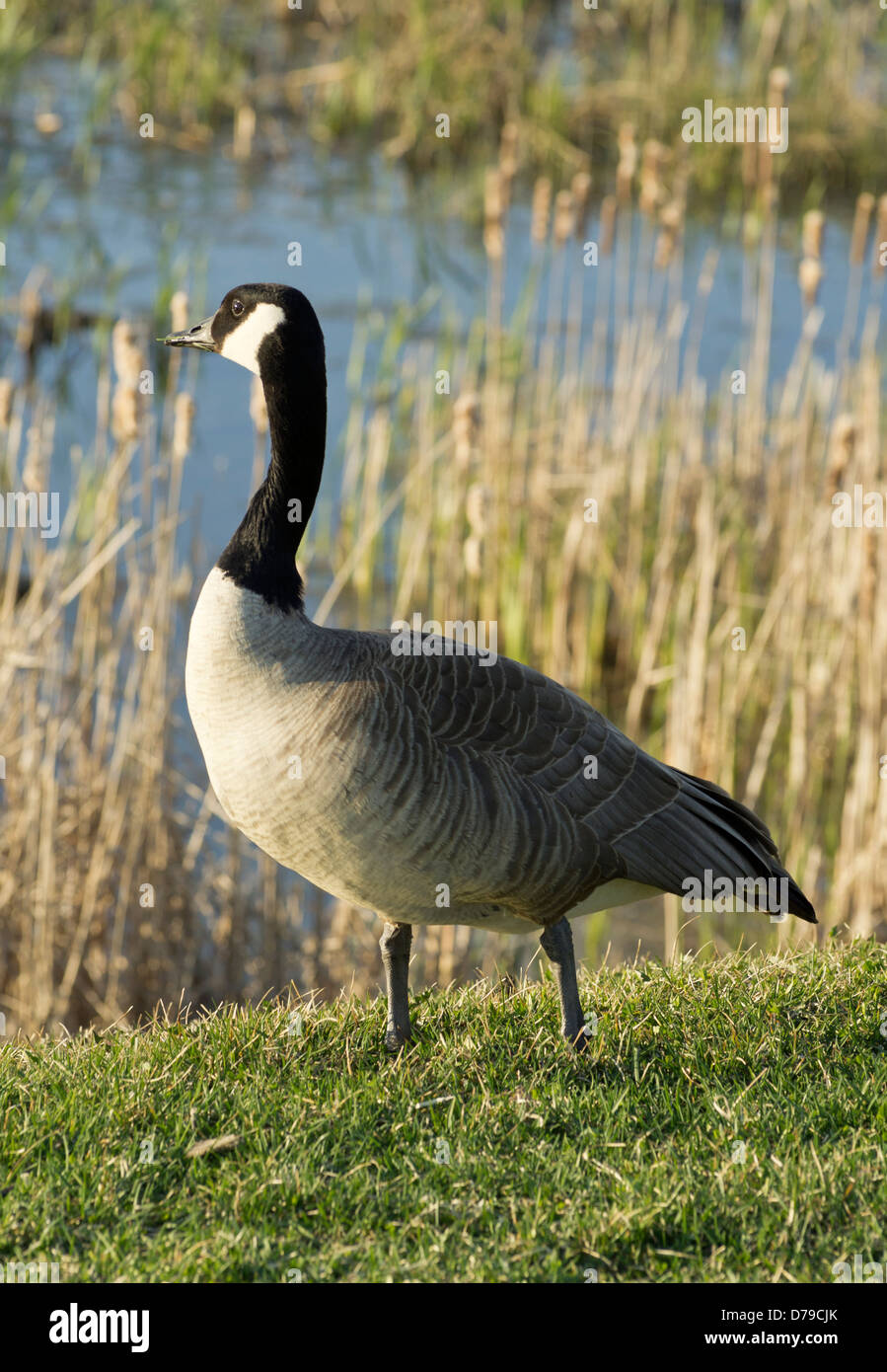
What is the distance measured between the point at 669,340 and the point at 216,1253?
648cm

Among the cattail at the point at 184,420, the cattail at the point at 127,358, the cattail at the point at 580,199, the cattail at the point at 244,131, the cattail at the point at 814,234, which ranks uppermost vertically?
the cattail at the point at 244,131

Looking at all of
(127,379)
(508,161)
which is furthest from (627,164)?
(127,379)

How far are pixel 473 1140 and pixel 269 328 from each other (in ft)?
7.21

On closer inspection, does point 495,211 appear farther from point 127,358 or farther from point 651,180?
point 127,358

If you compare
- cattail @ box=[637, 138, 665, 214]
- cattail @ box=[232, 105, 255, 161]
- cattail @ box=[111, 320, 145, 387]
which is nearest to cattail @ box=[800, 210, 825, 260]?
cattail @ box=[637, 138, 665, 214]

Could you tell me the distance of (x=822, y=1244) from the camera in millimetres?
3363

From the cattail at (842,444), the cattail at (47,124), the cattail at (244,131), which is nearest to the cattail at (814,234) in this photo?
the cattail at (842,444)

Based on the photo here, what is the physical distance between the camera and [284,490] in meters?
4.36

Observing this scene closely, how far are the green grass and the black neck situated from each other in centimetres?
125

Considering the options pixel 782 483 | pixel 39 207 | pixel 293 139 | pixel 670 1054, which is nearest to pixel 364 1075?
pixel 670 1054

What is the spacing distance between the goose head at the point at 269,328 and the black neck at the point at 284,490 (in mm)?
23

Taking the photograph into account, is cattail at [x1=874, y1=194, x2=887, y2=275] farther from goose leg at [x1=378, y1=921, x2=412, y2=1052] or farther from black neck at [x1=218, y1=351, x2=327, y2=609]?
goose leg at [x1=378, y1=921, x2=412, y2=1052]

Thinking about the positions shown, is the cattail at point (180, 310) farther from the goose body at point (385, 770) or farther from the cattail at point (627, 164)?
the cattail at point (627, 164)

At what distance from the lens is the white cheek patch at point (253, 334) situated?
4227mm
